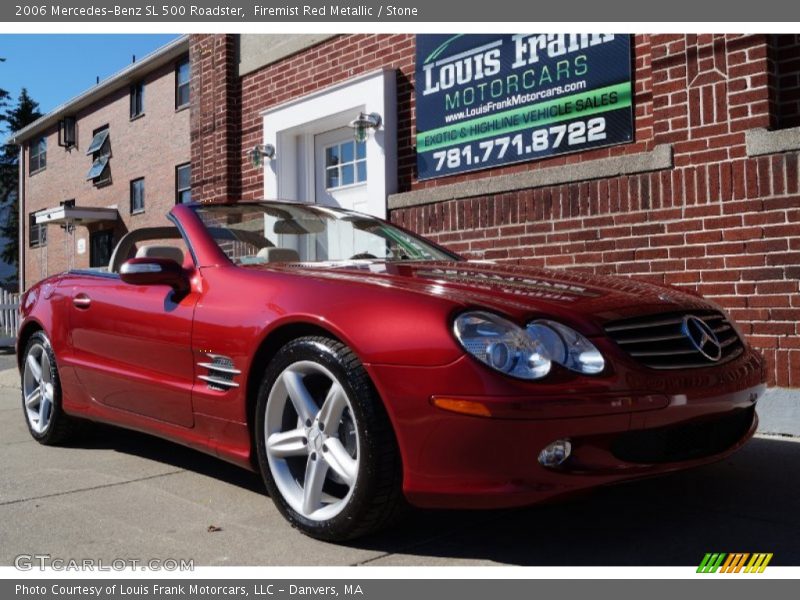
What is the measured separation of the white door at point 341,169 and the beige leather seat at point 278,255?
449 cm

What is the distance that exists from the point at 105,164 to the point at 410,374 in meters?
21.9

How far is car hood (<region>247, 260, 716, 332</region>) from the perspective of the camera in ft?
9.10

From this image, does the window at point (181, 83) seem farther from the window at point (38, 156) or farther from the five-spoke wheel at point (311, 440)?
the five-spoke wheel at point (311, 440)

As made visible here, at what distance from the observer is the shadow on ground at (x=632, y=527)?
2734 millimetres

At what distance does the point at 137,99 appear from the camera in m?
21.0

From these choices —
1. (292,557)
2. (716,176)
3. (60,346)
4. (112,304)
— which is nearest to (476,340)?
(292,557)

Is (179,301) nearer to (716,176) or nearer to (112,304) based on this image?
(112,304)

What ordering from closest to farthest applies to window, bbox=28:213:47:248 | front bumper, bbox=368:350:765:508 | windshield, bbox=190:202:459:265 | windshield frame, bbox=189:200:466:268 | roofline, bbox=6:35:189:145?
front bumper, bbox=368:350:765:508 < windshield frame, bbox=189:200:466:268 < windshield, bbox=190:202:459:265 < roofline, bbox=6:35:189:145 < window, bbox=28:213:47:248

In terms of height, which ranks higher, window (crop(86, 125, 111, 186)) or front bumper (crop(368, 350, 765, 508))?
window (crop(86, 125, 111, 186))

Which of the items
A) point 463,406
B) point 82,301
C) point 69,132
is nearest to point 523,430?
point 463,406

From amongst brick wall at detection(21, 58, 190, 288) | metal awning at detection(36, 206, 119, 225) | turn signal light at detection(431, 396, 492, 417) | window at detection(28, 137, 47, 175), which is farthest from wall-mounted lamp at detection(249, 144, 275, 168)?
window at detection(28, 137, 47, 175)

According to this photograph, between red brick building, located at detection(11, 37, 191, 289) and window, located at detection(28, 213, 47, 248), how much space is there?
0.11ft

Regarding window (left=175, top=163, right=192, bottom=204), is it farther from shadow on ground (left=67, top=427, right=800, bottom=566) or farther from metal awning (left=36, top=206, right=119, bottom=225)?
shadow on ground (left=67, top=427, right=800, bottom=566)

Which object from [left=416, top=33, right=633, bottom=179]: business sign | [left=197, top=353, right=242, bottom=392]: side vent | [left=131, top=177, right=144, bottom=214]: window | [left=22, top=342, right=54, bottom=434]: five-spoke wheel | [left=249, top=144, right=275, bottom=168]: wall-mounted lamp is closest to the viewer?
[left=197, top=353, right=242, bottom=392]: side vent
